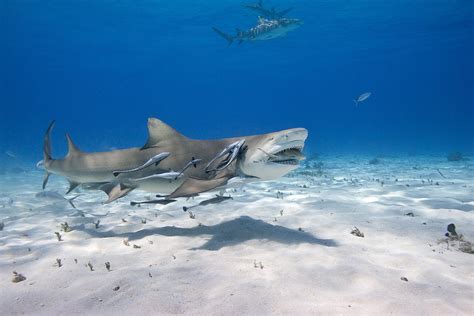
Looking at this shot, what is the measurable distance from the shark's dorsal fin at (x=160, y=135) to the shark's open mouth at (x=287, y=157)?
2478 millimetres

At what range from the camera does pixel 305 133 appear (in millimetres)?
4660

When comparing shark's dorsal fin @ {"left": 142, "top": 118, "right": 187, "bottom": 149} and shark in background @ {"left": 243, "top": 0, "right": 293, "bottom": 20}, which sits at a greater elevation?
shark in background @ {"left": 243, "top": 0, "right": 293, "bottom": 20}

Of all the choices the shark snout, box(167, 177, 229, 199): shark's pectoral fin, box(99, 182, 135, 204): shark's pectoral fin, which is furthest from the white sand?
the shark snout

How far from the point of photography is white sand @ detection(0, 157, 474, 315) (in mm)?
3189

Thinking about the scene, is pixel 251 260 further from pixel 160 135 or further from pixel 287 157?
pixel 160 135

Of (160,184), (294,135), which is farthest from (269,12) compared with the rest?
(294,135)

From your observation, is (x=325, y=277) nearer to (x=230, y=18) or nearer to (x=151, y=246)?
(x=151, y=246)

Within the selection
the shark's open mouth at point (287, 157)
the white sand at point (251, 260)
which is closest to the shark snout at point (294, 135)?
the shark's open mouth at point (287, 157)

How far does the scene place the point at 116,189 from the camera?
6.37 metres

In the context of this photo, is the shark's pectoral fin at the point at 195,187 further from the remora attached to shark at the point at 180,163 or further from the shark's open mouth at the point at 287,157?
the shark's open mouth at the point at 287,157

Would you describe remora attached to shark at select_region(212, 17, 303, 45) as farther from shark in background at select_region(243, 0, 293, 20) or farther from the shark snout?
the shark snout

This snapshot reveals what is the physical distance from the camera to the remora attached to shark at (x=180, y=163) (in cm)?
486

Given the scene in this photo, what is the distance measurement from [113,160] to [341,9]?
44.6m

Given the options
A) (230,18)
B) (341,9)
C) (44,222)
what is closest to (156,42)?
(230,18)
